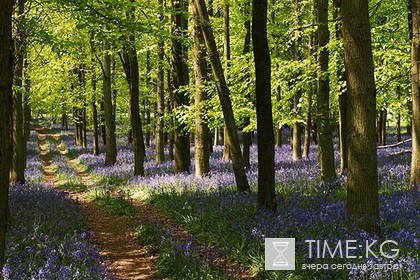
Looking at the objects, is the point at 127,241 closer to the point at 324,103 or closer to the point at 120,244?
the point at 120,244

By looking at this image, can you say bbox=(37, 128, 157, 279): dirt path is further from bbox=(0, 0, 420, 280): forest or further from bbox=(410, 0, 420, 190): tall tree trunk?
bbox=(410, 0, 420, 190): tall tree trunk

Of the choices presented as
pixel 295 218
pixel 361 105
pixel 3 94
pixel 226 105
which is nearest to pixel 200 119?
pixel 226 105

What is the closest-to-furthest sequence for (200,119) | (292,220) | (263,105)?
(292,220) → (263,105) → (200,119)

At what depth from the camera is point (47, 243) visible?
21.6 ft

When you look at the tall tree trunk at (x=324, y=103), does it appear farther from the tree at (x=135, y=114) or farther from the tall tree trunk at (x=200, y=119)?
the tree at (x=135, y=114)

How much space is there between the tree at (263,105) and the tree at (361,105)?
6.82ft

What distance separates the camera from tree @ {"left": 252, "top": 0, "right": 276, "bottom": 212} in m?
7.67

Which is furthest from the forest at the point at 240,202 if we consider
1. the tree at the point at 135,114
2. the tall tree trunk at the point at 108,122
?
the tall tree trunk at the point at 108,122

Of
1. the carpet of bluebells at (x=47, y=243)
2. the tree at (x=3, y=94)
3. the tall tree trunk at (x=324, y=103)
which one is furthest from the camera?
the tall tree trunk at (x=324, y=103)

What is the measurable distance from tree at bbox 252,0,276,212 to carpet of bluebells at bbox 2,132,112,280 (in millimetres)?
3477

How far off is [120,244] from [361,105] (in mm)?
5666

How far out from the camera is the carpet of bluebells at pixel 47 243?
509 cm

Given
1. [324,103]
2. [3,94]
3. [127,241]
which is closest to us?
[3,94]

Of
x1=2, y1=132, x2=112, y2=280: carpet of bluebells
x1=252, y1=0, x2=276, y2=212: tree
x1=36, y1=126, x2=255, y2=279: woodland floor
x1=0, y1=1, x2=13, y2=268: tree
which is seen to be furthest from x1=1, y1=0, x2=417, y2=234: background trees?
x1=0, y1=1, x2=13, y2=268: tree
